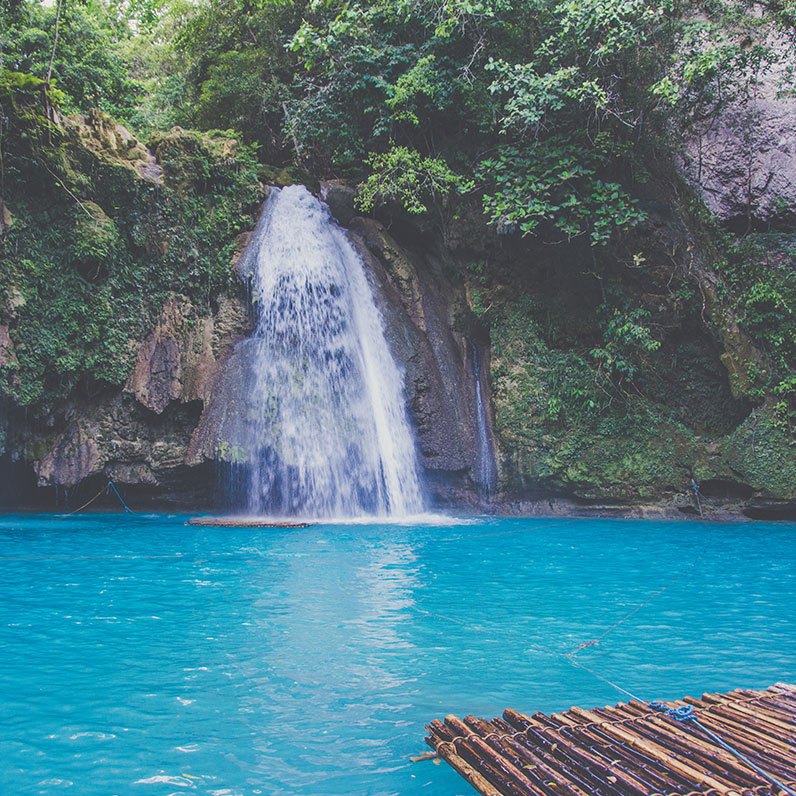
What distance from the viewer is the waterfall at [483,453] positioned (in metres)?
12.9

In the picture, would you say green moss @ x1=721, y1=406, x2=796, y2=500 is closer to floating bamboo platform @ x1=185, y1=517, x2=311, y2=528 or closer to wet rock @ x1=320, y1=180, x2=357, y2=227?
floating bamboo platform @ x1=185, y1=517, x2=311, y2=528

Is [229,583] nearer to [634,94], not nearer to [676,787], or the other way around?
[676,787]

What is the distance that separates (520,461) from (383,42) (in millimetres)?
9515

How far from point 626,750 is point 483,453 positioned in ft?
33.5

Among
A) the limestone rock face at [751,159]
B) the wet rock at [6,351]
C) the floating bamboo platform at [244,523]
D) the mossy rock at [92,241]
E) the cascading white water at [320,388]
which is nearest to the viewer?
the floating bamboo platform at [244,523]

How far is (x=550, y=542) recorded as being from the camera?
30.3 feet

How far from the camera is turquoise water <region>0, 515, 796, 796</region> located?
10.5ft

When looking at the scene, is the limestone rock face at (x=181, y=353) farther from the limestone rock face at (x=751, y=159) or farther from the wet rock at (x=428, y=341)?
the limestone rock face at (x=751, y=159)

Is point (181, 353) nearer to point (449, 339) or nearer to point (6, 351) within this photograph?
point (6, 351)

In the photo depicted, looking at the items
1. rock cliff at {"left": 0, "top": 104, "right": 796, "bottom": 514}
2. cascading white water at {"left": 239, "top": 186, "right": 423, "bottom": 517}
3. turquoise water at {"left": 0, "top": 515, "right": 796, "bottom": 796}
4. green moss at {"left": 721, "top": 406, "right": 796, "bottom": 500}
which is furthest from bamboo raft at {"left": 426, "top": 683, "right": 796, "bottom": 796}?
rock cliff at {"left": 0, "top": 104, "right": 796, "bottom": 514}

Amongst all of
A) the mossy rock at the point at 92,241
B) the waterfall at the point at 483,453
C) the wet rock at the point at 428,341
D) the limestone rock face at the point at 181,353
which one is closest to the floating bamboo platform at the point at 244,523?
the limestone rock face at the point at 181,353

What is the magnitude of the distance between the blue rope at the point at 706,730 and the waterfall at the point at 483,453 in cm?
952

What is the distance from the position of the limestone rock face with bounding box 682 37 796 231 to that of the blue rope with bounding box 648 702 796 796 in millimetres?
12085

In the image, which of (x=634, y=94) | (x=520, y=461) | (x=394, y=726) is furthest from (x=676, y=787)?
(x=634, y=94)
